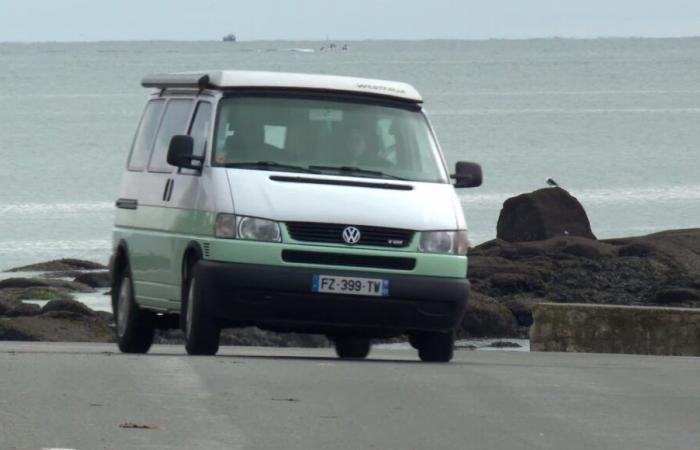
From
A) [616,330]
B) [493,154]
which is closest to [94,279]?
[616,330]

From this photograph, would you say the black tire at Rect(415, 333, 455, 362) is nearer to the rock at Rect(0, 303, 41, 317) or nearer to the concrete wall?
the concrete wall

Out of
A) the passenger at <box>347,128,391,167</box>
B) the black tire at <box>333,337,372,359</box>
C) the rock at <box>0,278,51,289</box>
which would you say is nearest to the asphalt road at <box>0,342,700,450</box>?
the passenger at <box>347,128,391,167</box>

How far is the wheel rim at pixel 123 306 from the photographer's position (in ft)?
53.8

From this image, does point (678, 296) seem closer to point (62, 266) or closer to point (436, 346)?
point (62, 266)

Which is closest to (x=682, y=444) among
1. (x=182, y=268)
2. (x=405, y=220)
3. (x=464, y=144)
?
(x=405, y=220)

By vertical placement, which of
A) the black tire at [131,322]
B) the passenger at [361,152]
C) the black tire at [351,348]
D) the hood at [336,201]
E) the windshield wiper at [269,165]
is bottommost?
the black tire at [351,348]

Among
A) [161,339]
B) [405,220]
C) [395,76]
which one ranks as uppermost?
[395,76]

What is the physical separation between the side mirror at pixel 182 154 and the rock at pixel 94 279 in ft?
75.5

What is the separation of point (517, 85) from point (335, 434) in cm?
16971

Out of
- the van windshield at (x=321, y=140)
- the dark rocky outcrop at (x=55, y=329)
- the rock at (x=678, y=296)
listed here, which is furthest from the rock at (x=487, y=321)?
the van windshield at (x=321, y=140)

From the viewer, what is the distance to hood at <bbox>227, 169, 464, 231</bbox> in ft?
46.6

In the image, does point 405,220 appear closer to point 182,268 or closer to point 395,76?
point 182,268

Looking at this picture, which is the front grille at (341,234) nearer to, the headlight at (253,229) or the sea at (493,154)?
the headlight at (253,229)

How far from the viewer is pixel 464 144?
92688 millimetres
